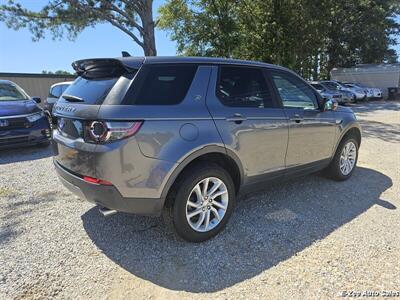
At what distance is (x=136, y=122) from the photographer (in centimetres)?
267

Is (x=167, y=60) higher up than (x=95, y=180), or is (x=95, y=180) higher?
(x=167, y=60)

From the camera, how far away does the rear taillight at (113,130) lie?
2629mm

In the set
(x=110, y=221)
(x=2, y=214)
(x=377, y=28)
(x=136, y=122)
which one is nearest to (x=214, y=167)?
(x=136, y=122)

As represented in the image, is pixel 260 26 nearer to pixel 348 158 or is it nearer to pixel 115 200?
pixel 348 158

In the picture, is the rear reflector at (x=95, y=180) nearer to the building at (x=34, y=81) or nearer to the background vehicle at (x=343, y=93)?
the building at (x=34, y=81)

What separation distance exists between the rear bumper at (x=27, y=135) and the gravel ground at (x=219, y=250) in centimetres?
233

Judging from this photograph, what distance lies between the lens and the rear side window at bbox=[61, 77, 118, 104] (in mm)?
2842

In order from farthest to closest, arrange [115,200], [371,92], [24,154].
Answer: [371,92], [24,154], [115,200]

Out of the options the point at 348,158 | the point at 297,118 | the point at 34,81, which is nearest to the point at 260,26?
the point at 34,81

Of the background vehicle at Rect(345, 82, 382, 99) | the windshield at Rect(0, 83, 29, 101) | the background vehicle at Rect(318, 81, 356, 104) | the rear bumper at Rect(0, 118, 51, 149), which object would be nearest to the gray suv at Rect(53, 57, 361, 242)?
the rear bumper at Rect(0, 118, 51, 149)

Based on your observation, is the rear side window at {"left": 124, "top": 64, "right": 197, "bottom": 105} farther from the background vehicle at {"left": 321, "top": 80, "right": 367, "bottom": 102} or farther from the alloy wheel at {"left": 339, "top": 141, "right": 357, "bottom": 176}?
the background vehicle at {"left": 321, "top": 80, "right": 367, "bottom": 102}

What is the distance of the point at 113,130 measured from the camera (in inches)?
104

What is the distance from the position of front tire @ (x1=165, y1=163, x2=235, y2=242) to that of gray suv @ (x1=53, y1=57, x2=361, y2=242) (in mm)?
10

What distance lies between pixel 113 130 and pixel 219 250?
4.92 ft
